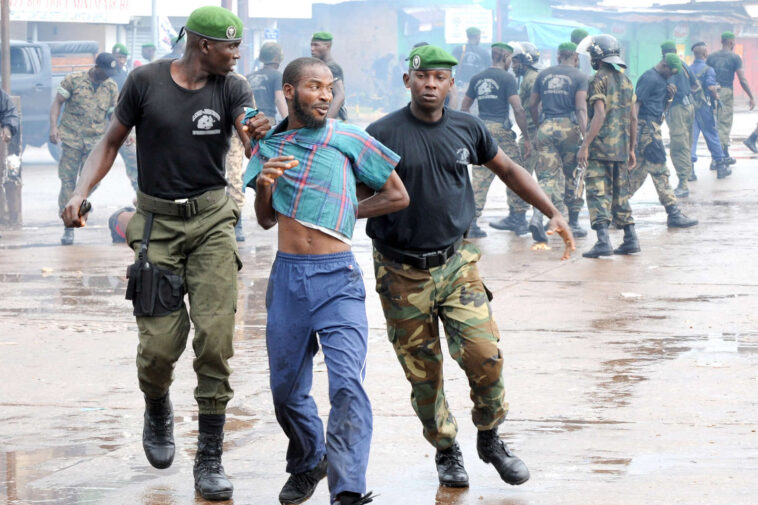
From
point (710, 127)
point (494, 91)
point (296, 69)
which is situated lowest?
point (710, 127)

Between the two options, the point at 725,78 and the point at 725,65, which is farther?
the point at 725,78

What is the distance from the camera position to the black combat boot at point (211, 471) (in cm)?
484

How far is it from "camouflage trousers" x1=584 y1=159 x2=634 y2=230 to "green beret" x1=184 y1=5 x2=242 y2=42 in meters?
6.90

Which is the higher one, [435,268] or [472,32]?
[472,32]

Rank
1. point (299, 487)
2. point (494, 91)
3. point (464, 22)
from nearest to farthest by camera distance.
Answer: point (299, 487) < point (494, 91) < point (464, 22)

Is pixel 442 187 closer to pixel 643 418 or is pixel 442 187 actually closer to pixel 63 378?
pixel 643 418

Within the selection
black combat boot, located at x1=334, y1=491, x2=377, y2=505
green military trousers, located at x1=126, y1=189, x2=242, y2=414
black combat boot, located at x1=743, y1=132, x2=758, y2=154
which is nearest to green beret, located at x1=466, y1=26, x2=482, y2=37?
black combat boot, located at x1=743, y1=132, x2=758, y2=154

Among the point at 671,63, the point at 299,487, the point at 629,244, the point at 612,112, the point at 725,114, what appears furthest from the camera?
the point at 725,114

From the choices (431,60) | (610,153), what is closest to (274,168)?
(431,60)

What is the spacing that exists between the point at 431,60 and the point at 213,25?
874 millimetres

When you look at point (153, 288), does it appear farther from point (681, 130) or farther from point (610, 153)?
point (681, 130)

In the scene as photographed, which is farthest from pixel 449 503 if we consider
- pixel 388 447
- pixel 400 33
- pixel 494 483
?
pixel 400 33

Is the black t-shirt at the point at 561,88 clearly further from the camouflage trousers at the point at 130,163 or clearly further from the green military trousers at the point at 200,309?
the green military trousers at the point at 200,309

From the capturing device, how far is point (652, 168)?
44.8 feet
